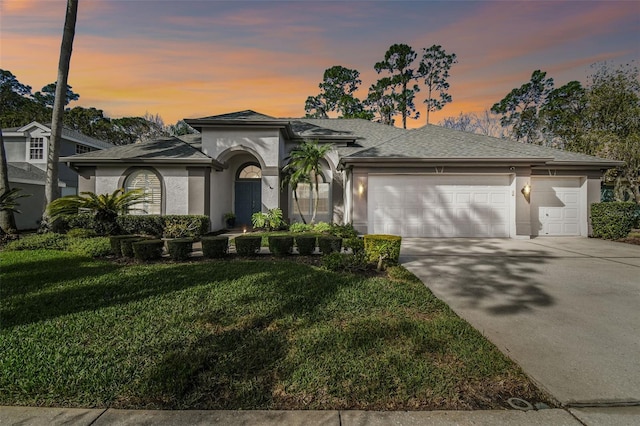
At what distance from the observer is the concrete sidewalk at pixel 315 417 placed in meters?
2.13

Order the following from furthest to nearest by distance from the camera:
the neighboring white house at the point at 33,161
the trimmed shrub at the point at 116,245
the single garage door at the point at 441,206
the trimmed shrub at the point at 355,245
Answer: the neighboring white house at the point at 33,161 < the single garage door at the point at 441,206 < the trimmed shrub at the point at 116,245 < the trimmed shrub at the point at 355,245

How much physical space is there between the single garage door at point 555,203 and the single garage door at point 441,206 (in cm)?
177

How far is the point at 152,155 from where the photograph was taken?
12336mm

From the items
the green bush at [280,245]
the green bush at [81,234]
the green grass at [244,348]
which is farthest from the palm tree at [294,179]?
the green grass at [244,348]

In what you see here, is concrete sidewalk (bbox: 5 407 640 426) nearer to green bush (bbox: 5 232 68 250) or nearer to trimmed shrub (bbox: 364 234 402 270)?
trimmed shrub (bbox: 364 234 402 270)

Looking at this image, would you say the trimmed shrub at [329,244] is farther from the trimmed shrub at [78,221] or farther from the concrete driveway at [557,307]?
the trimmed shrub at [78,221]

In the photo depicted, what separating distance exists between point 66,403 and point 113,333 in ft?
3.77

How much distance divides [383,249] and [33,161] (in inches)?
989

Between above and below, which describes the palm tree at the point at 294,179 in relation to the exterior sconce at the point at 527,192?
above

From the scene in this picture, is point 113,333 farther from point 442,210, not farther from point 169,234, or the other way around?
point 442,210

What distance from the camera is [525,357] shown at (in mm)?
3033

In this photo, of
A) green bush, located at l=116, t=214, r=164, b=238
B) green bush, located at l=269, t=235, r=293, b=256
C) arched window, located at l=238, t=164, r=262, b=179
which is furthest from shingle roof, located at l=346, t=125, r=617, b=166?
green bush, located at l=116, t=214, r=164, b=238

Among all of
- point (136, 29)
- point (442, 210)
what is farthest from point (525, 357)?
point (136, 29)

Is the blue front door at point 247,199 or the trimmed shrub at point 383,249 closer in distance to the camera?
the trimmed shrub at point 383,249
